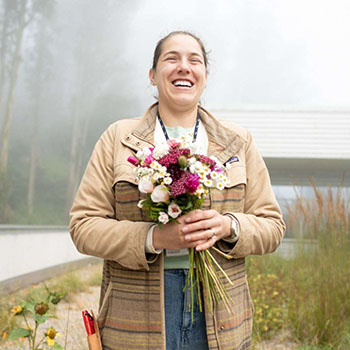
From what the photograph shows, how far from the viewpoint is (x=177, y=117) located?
72.9 inches

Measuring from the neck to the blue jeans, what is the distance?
608 millimetres

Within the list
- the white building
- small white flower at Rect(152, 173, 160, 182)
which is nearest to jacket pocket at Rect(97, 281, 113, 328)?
small white flower at Rect(152, 173, 160, 182)

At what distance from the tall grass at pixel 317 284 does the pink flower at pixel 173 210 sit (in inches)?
103

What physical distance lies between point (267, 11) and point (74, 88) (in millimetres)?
21674

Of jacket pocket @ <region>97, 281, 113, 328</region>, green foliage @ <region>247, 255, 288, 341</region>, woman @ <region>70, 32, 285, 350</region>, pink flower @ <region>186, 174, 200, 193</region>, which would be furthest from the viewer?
green foliage @ <region>247, 255, 288, 341</region>

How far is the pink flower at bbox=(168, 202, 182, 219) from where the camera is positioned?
1.39 m

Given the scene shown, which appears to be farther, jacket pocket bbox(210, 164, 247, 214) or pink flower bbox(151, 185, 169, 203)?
jacket pocket bbox(210, 164, 247, 214)

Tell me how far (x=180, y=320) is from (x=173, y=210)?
19.0 inches

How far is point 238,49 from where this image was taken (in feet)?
85.3

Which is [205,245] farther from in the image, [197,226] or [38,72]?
[38,72]

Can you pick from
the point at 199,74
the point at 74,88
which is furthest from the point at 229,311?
Result: the point at 74,88

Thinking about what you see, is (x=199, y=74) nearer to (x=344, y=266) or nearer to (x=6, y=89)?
(x=344, y=266)

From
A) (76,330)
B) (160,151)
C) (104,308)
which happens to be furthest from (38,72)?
(160,151)

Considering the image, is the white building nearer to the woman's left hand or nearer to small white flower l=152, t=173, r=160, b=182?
the woman's left hand
